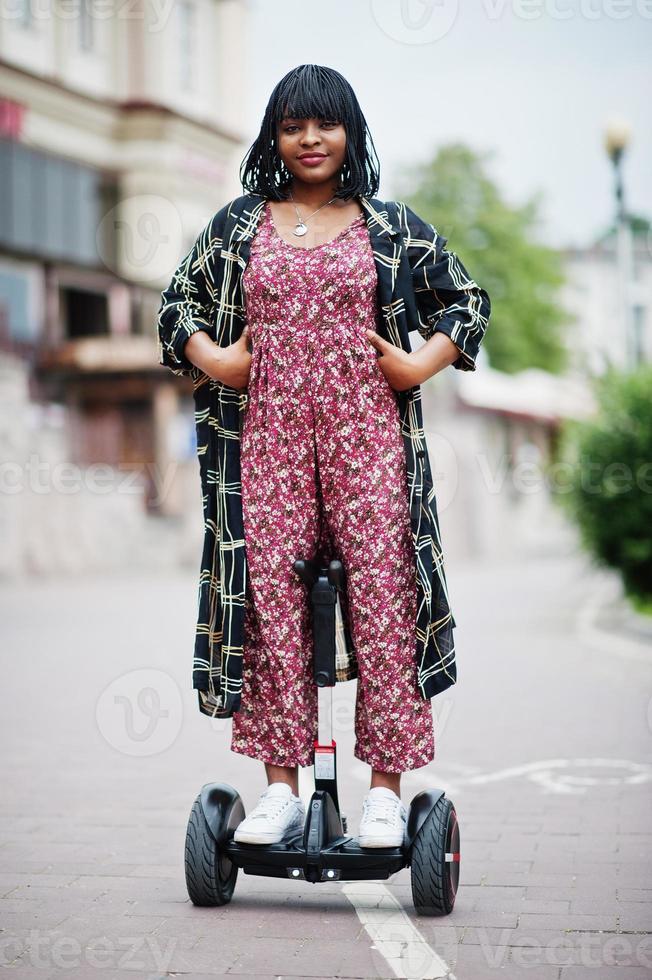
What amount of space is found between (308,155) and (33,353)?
23.2 metres

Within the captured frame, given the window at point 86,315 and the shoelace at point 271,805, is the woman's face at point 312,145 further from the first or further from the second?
the window at point 86,315

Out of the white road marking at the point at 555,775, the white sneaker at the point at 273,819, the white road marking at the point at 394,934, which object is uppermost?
the white sneaker at the point at 273,819

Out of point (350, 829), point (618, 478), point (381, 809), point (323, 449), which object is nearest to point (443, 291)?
point (323, 449)

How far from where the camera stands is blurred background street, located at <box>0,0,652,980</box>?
10.2 ft

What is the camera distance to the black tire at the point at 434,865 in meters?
3.00

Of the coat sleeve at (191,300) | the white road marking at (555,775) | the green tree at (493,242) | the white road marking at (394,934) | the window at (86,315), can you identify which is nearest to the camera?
the white road marking at (394,934)

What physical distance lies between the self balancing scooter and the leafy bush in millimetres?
9175

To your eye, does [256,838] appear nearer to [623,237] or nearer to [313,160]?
[313,160]

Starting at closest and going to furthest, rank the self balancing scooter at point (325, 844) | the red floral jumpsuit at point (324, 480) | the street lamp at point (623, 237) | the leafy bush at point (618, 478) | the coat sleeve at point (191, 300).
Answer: the self balancing scooter at point (325, 844)
the red floral jumpsuit at point (324, 480)
the coat sleeve at point (191, 300)
the leafy bush at point (618, 478)
the street lamp at point (623, 237)

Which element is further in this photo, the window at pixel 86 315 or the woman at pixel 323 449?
the window at pixel 86 315

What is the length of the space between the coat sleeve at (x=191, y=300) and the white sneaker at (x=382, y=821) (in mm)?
1162

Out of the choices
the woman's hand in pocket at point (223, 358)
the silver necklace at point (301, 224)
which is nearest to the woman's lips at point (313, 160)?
the silver necklace at point (301, 224)

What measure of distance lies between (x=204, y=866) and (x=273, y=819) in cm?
20

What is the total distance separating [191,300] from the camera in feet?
A: 10.7
